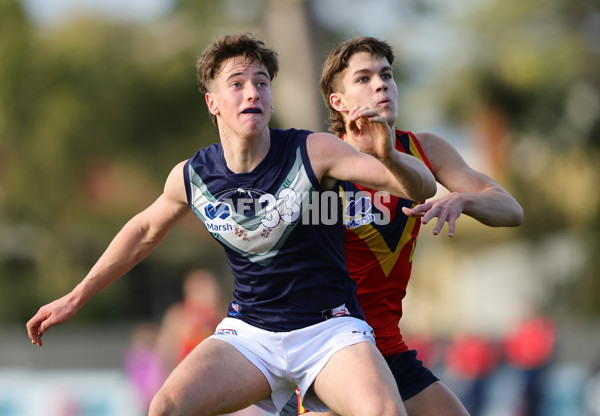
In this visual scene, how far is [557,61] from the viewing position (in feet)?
80.0

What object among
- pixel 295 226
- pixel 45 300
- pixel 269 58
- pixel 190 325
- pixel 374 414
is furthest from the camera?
pixel 45 300

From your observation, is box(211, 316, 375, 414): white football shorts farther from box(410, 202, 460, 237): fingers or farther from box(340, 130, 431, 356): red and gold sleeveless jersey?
box(410, 202, 460, 237): fingers

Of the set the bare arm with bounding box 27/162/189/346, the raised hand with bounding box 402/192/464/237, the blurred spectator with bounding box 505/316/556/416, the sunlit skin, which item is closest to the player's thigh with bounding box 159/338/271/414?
the bare arm with bounding box 27/162/189/346

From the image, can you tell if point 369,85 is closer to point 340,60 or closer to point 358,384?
point 340,60

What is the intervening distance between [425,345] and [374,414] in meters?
10.4

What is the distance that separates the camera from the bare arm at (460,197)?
186 inches

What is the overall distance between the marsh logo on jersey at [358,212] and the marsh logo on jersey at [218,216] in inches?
28.8

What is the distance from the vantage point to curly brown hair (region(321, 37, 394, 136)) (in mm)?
5871

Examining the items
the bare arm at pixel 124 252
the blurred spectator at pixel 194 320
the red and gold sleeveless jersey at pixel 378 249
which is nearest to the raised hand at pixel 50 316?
the bare arm at pixel 124 252

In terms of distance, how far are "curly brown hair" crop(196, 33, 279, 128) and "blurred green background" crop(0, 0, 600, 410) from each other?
54.0ft

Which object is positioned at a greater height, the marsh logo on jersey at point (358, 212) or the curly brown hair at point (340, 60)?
the curly brown hair at point (340, 60)

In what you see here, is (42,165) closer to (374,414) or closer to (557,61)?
(557,61)

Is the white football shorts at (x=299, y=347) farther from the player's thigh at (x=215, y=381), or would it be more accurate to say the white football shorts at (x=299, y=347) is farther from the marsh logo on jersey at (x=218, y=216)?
the marsh logo on jersey at (x=218, y=216)

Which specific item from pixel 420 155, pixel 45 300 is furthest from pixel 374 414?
pixel 45 300
